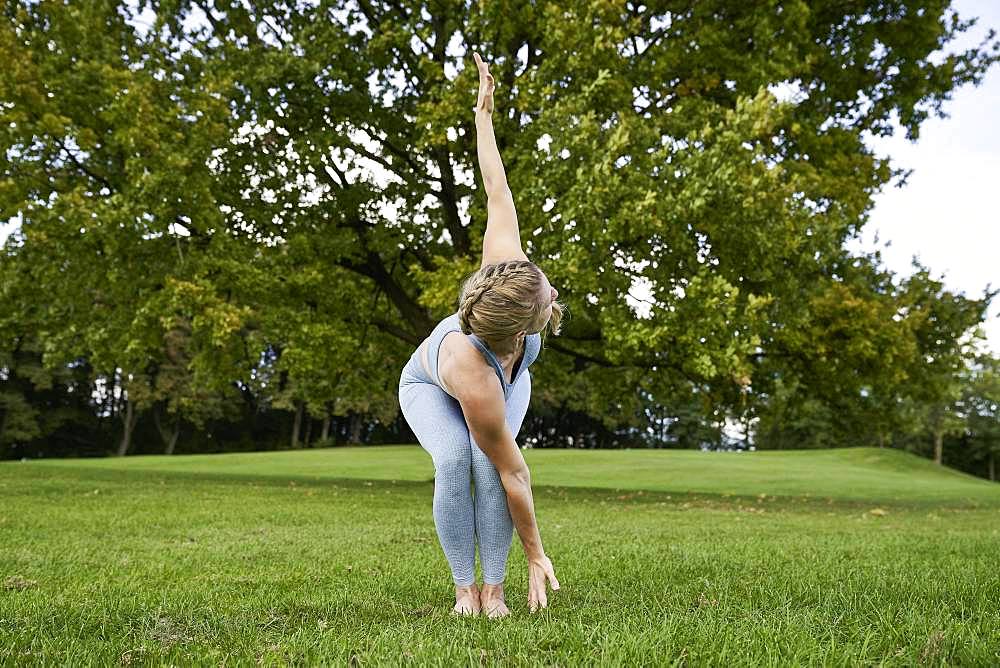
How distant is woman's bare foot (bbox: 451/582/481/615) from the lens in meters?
3.36

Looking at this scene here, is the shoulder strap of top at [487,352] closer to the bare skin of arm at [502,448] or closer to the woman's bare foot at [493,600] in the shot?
the bare skin of arm at [502,448]

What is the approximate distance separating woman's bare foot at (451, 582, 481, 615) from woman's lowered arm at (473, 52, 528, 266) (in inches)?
55.0

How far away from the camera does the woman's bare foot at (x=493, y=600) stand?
3.31 meters

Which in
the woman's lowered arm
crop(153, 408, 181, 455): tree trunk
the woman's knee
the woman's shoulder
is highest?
the woman's lowered arm

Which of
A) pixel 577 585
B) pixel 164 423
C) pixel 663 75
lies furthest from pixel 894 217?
pixel 164 423

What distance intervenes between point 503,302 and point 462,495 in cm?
91

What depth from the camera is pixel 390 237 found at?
14781 mm

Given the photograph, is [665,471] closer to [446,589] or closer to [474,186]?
[474,186]

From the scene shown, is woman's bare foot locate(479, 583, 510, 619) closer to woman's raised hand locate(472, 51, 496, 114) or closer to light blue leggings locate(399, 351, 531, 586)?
light blue leggings locate(399, 351, 531, 586)

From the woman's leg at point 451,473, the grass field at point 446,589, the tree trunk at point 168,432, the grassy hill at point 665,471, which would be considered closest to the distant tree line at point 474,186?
the grass field at point 446,589

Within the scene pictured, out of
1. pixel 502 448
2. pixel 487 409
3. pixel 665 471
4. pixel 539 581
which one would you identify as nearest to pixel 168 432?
pixel 665 471

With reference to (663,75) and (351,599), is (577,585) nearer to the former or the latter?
(351,599)

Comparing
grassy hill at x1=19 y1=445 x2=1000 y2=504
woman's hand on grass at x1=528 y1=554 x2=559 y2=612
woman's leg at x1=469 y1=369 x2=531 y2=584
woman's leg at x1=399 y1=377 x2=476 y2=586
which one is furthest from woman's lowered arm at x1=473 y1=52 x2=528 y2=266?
grassy hill at x1=19 y1=445 x2=1000 y2=504

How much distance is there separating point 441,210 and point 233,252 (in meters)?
4.34
